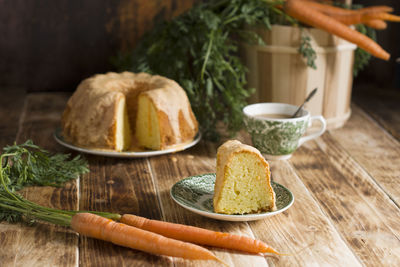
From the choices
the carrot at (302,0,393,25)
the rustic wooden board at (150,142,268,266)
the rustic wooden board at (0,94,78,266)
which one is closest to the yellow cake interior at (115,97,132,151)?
the rustic wooden board at (150,142,268,266)

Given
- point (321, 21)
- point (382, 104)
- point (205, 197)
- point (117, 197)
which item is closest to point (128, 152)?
point (117, 197)

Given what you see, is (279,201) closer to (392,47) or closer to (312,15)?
(312,15)

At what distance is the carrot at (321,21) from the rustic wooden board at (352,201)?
0.42m

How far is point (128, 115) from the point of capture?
6.33ft

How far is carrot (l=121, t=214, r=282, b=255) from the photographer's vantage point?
4.07ft

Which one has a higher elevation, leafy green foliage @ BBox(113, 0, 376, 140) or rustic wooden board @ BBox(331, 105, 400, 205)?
leafy green foliage @ BBox(113, 0, 376, 140)

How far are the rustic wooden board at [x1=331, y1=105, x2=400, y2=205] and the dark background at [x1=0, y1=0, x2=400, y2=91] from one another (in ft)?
2.34

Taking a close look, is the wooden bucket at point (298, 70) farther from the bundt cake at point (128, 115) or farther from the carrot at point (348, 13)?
the bundt cake at point (128, 115)

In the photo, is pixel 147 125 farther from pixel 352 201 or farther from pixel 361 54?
pixel 361 54

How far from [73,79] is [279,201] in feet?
5.82

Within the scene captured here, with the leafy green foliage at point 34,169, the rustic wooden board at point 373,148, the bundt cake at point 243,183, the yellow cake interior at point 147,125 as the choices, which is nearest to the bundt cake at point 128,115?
the yellow cake interior at point 147,125

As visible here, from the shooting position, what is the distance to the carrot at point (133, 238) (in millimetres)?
1202

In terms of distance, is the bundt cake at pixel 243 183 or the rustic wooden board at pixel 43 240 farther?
the bundt cake at pixel 243 183

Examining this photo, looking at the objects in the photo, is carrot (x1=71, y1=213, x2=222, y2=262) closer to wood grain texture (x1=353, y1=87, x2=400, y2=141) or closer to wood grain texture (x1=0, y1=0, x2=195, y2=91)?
wood grain texture (x1=353, y1=87, x2=400, y2=141)
